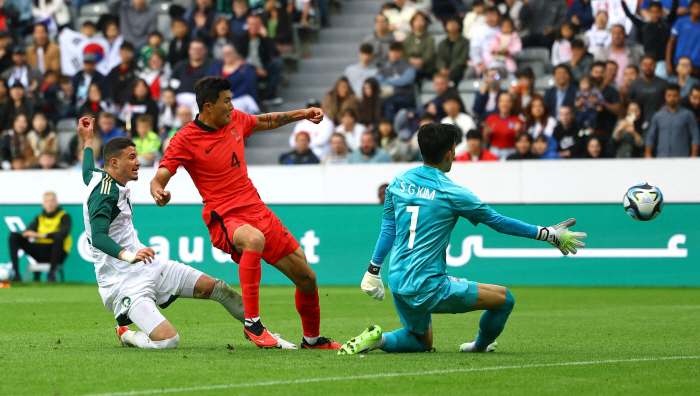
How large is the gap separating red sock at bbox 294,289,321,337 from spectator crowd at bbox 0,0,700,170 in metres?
8.89

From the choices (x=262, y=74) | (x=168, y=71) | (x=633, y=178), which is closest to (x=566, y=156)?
(x=633, y=178)

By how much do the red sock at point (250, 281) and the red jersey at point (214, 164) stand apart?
1.45 ft

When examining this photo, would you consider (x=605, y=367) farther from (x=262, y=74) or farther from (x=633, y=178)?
(x=262, y=74)

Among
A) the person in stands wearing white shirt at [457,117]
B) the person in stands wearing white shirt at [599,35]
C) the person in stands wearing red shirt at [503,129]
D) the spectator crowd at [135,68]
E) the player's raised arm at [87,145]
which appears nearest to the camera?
the player's raised arm at [87,145]

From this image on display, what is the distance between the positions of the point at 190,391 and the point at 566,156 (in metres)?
11.7

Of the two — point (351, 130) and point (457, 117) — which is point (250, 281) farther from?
point (351, 130)

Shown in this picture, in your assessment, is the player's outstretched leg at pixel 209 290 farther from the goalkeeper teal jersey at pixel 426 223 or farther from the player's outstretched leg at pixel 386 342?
the goalkeeper teal jersey at pixel 426 223

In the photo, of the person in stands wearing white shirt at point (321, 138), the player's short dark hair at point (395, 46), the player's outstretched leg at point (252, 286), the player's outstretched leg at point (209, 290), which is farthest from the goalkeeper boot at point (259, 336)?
the player's short dark hair at point (395, 46)

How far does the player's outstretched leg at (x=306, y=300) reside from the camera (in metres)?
7.23

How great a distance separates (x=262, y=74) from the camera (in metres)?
19.2

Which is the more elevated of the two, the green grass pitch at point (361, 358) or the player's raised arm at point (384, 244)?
the player's raised arm at point (384, 244)

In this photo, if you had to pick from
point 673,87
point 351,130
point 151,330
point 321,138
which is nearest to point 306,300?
point 151,330

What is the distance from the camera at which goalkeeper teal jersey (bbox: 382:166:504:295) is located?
6.35 meters

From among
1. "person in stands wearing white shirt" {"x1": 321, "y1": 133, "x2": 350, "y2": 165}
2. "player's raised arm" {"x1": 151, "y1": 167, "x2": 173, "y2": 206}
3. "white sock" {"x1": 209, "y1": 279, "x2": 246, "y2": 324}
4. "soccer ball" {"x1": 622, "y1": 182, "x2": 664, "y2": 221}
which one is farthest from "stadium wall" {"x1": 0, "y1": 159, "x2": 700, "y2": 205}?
"player's raised arm" {"x1": 151, "y1": 167, "x2": 173, "y2": 206}
